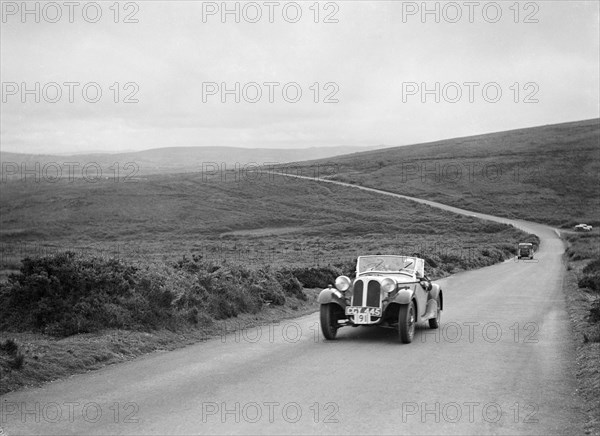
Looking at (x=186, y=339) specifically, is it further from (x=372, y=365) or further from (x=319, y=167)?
A: (x=319, y=167)

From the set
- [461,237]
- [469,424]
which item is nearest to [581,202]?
[461,237]

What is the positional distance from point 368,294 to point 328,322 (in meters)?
1.07

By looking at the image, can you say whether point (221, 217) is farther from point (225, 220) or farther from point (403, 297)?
point (403, 297)

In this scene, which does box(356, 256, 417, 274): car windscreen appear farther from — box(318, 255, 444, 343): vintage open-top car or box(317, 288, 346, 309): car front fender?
box(317, 288, 346, 309): car front fender

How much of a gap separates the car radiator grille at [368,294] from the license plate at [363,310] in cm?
10

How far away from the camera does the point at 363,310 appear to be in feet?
50.2

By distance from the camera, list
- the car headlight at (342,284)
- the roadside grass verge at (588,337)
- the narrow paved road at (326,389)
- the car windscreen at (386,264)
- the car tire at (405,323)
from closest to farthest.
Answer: the narrow paved road at (326,389) → the roadside grass verge at (588,337) → the car tire at (405,323) → the car headlight at (342,284) → the car windscreen at (386,264)

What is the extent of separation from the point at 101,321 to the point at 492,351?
8.06 m

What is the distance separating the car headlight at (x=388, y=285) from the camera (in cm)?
1541

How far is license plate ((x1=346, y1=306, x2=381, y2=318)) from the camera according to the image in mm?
15195

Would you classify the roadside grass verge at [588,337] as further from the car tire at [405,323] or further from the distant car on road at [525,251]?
the distant car on road at [525,251]

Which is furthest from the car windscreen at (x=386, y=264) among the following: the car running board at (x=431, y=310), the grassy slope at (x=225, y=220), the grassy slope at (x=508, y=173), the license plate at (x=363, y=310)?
the grassy slope at (x=508, y=173)

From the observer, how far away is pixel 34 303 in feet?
48.9

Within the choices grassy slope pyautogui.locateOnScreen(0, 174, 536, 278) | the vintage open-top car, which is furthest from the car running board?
grassy slope pyautogui.locateOnScreen(0, 174, 536, 278)
